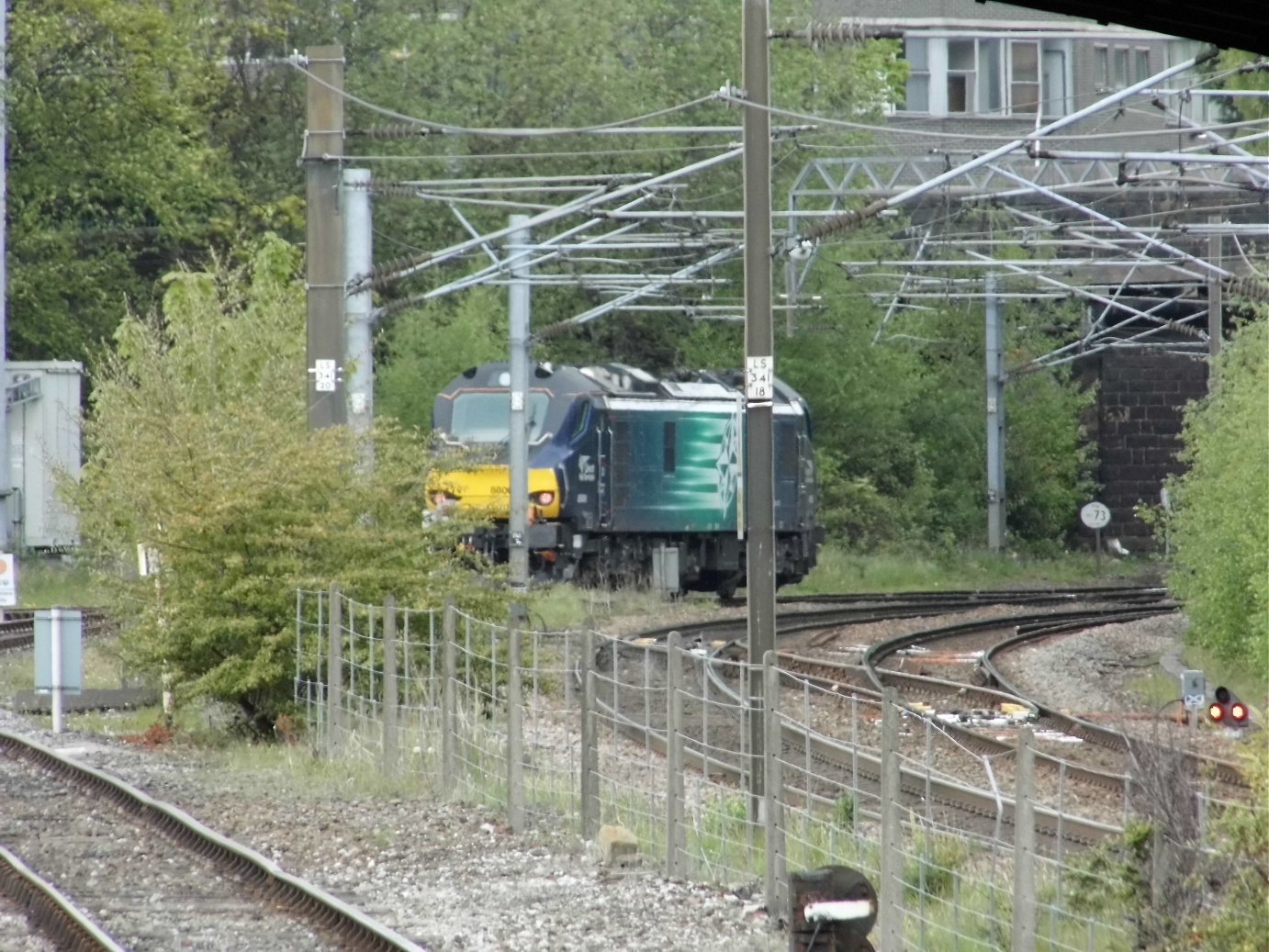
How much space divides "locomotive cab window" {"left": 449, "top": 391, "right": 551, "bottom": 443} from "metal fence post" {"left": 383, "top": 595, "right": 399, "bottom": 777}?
1792cm

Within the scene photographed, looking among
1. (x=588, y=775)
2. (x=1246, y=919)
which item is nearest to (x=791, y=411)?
(x=588, y=775)

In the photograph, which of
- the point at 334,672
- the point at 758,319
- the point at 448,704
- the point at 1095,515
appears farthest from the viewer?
the point at 1095,515

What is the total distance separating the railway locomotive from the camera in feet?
109

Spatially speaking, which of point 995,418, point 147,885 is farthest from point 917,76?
point 147,885

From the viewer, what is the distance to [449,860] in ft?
39.4

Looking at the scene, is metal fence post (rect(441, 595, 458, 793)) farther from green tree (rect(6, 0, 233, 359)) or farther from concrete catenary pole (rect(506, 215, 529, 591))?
green tree (rect(6, 0, 233, 359))

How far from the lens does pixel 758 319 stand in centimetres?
1529

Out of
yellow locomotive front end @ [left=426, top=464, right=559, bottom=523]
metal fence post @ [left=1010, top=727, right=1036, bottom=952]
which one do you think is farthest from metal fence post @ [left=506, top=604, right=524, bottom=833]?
yellow locomotive front end @ [left=426, top=464, right=559, bottom=523]

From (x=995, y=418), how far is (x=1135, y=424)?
8930 millimetres

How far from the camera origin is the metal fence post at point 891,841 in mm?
8953

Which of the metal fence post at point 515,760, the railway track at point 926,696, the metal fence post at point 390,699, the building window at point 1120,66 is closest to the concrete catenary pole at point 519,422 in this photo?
the railway track at point 926,696

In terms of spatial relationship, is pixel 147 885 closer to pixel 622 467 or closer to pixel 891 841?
pixel 891 841

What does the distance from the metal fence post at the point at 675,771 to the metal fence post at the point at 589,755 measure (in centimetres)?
102

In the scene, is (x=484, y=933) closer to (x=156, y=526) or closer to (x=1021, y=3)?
(x=1021, y=3)
